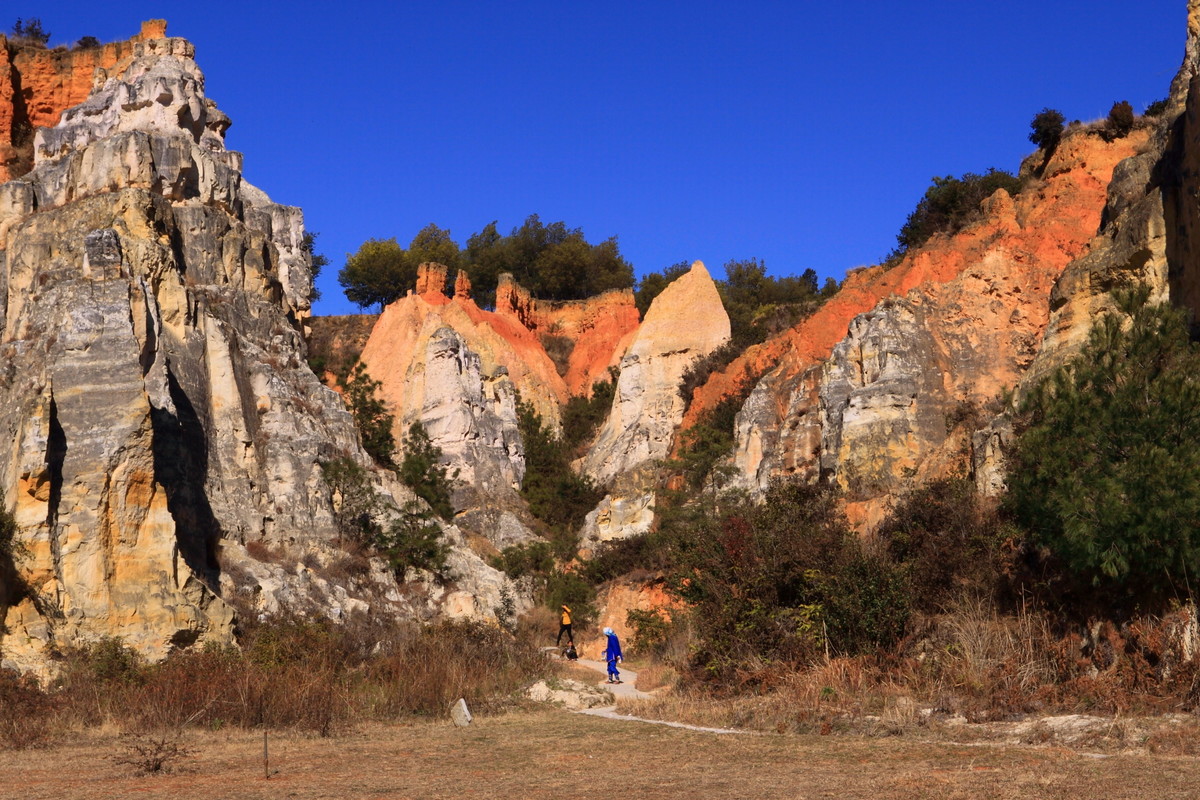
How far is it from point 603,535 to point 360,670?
20119 mm

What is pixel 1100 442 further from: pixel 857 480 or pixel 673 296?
pixel 673 296

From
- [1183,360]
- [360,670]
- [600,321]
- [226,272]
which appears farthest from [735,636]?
[600,321]

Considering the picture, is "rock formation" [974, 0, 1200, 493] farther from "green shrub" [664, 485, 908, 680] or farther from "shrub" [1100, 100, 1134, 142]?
"shrub" [1100, 100, 1134, 142]

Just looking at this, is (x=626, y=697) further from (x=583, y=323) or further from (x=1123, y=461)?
(x=583, y=323)

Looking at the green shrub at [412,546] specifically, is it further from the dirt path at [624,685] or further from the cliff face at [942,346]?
the cliff face at [942,346]

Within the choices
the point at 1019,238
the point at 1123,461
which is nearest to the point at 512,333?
the point at 1019,238

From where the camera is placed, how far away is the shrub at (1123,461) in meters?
14.6

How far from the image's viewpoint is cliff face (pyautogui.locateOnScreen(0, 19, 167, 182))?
40406mm

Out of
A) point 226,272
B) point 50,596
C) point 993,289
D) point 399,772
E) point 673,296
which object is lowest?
point 399,772

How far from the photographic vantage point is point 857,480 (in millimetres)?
28250

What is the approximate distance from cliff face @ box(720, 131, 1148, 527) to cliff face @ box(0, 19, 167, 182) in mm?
24286

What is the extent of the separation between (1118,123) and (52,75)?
31.9m

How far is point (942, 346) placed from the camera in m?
29.6

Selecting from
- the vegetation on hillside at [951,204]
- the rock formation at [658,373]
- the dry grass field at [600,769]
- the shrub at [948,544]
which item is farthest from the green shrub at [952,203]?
the dry grass field at [600,769]
